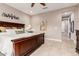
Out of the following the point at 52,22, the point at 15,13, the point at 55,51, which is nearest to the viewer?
the point at 55,51

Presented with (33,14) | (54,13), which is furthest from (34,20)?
(54,13)

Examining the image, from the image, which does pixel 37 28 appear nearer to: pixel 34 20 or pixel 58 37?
pixel 34 20

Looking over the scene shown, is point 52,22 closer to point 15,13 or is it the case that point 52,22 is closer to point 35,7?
point 35,7

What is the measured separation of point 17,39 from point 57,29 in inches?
187

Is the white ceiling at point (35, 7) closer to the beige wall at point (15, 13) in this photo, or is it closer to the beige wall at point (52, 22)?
the beige wall at point (15, 13)

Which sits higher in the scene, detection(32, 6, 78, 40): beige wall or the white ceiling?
the white ceiling

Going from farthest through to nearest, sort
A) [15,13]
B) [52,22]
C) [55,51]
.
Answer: [52,22] → [15,13] → [55,51]

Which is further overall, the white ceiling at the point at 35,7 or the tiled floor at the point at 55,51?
the white ceiling at the point at 35,7

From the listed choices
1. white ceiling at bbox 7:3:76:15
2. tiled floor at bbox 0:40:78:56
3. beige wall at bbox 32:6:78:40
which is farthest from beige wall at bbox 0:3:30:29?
tiled floor at bbox 0:40:78:56

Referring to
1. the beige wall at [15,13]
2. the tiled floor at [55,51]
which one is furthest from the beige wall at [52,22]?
the tiled floor at [55,51]

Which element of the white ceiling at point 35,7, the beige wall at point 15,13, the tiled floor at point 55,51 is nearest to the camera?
the tiled floor at point 55,51

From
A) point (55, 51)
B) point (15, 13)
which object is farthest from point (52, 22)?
point (55, 51)

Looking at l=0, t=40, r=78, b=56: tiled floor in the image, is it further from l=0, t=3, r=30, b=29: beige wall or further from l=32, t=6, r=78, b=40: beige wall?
l=0, t=3, r=30, b=29: beige wall

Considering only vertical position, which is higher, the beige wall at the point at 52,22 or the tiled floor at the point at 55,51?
the beige wall at the point at 52,22
